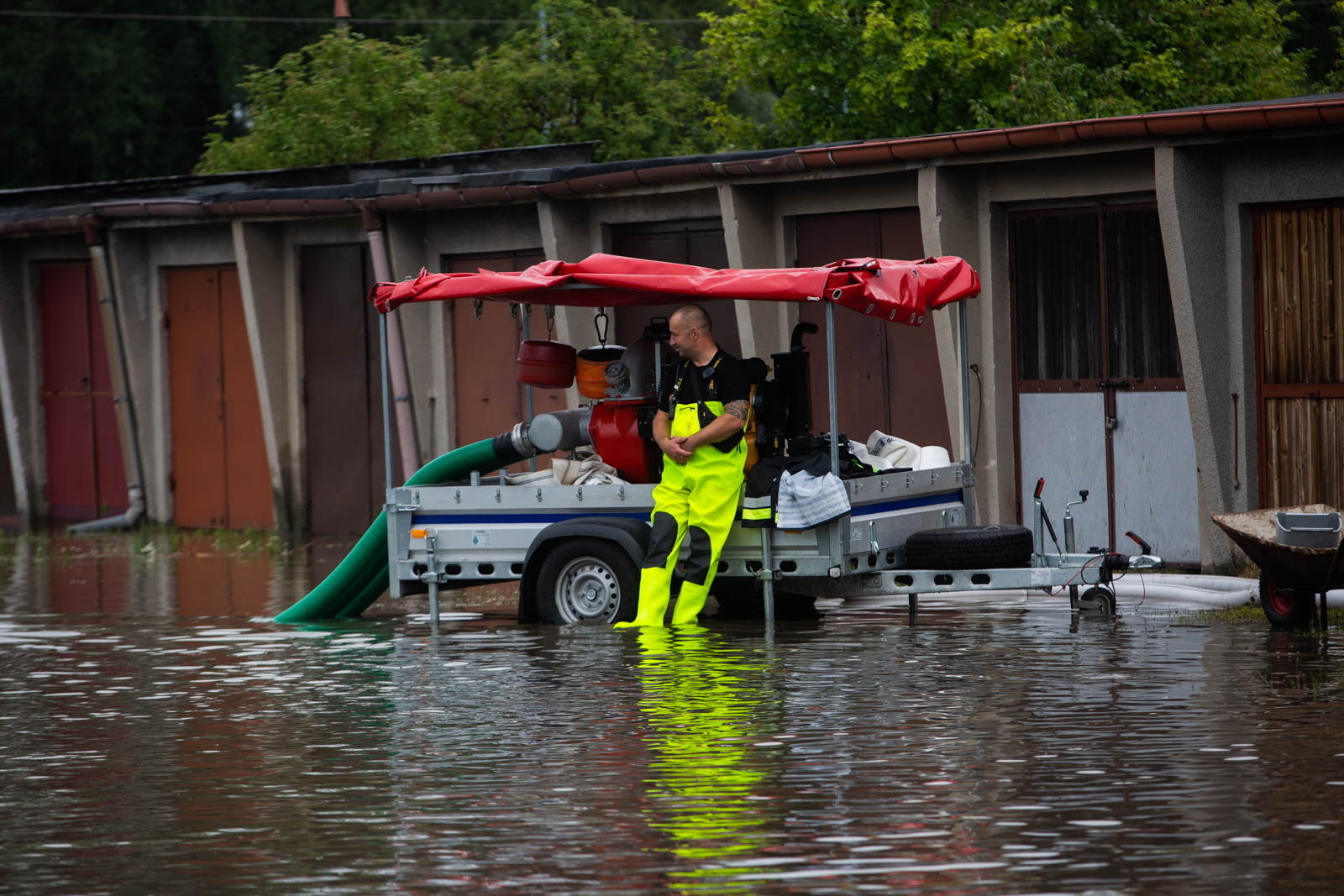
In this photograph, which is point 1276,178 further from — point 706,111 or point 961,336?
point 706,111

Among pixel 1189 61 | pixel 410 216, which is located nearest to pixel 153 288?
pixel 410 216

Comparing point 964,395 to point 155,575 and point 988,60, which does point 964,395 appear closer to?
point 155,575

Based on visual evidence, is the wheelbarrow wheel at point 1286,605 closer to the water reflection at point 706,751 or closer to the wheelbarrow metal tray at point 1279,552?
the wheelbarrow metal tray at point 1279,552

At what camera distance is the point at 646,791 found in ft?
26.8

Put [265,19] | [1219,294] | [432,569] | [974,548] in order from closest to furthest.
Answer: [974,548] → [432,569] → [1219,294] → [265,19]

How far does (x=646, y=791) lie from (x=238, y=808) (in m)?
1.50

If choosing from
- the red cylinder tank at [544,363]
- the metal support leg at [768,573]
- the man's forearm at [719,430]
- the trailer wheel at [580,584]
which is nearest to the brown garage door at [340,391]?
the red cylinder tank at [544,363]

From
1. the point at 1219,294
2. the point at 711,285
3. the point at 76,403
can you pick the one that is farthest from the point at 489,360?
the point at 711,285

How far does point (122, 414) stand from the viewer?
24000 mm

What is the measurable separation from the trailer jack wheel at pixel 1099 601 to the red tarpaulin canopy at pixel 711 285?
76.0 inches

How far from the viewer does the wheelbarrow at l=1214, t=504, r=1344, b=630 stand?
12.0m

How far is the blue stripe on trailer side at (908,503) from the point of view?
42.8 feet

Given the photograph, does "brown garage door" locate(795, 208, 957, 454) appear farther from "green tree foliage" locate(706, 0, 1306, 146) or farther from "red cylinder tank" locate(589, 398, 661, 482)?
"green tree foliage" locate(706, 0, 1306, 146)

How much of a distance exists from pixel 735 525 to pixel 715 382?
86cm
